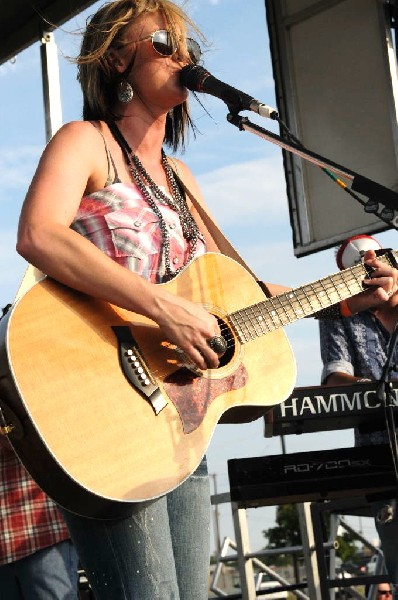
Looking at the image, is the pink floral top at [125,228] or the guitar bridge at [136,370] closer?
the guitar bridge at [136,370]

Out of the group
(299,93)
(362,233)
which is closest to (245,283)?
(362,233)

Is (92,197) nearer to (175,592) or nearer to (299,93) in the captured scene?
(175,592)

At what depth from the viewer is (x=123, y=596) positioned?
201 cm

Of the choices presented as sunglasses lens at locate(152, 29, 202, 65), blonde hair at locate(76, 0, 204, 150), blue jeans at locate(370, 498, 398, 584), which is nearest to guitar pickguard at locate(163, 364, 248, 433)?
blonde hair at locate(76, 0, 204, 150)

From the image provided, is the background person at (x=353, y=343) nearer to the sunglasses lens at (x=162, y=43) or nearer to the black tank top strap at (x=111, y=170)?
the sunglasses lens at (x=162, y=43)

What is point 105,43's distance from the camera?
97.7 inches

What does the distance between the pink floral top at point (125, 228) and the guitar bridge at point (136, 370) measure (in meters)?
0.19

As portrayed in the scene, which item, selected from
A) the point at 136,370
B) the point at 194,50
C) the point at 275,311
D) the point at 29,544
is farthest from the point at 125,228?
the point at 29,544

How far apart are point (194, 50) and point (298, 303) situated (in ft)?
2.47

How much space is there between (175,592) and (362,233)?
3446mm

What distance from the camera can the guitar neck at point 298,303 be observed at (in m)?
2.49

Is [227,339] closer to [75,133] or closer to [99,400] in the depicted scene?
[99,400]

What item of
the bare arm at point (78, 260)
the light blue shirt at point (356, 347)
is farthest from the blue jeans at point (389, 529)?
the bare arm at point (78, 260)

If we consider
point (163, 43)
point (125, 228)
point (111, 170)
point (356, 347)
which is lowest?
point (356, 347)
